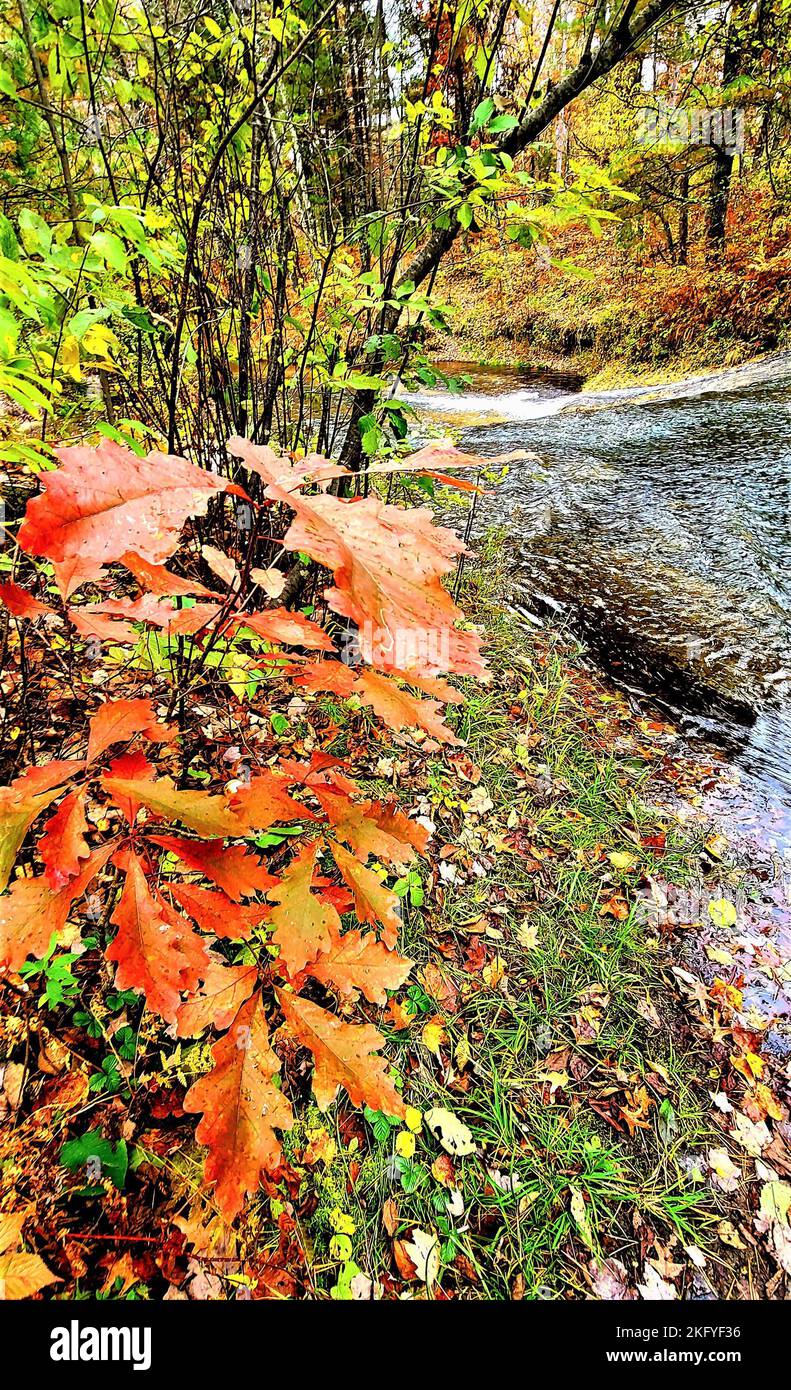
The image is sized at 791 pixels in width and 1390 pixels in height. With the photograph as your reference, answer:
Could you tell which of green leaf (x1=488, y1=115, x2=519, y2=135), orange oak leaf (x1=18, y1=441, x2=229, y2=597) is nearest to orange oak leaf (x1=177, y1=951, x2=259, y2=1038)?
orange oak leaf (x1=18, y1=441, x2=229, y2=597)

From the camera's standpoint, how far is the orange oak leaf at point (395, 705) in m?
0.88

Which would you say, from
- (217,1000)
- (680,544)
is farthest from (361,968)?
(680,544)

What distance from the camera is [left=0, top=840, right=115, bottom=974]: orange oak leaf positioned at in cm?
86

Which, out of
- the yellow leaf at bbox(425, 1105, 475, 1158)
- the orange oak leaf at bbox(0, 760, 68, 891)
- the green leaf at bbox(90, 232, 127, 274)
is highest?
the green leaf at bbox(90, 232, 127, 274)

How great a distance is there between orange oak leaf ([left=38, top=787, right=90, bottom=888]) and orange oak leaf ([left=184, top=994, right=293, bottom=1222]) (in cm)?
38

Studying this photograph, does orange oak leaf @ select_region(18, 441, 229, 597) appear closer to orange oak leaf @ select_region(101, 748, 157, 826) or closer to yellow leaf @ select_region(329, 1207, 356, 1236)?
orange oak leaf @ select_region(101, 748, 157, 826)

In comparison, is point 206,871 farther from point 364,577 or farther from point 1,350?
point 1,350

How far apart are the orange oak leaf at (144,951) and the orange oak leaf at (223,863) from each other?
0.06 metres

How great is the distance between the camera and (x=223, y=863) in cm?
100

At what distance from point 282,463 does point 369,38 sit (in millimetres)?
2417

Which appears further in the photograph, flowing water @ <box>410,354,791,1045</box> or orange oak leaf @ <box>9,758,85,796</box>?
flowing water @ <box>410,354,791,1045</box>

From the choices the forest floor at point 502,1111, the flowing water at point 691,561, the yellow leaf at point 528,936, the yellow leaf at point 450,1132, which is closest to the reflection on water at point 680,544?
the flowing water at point 691,561
